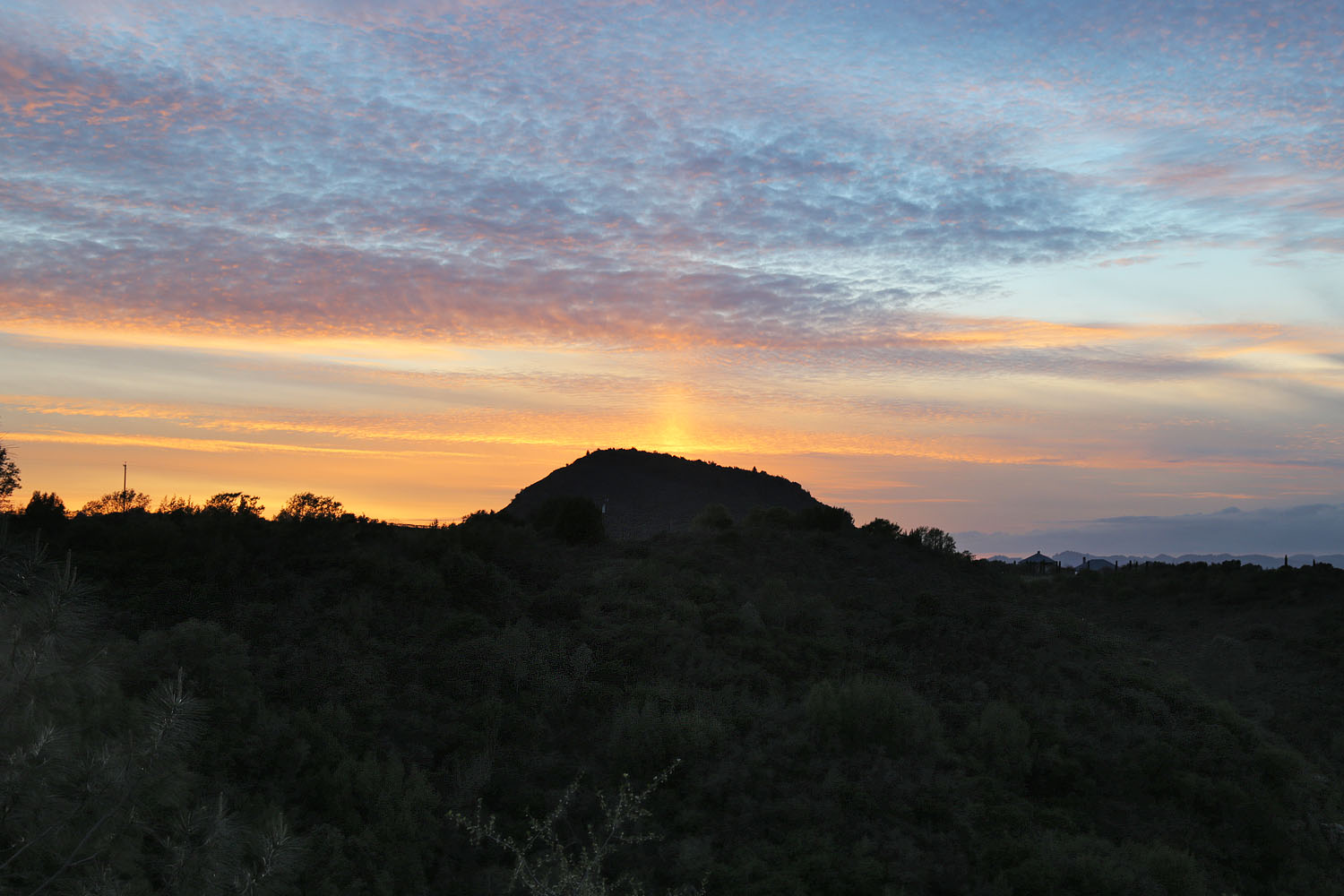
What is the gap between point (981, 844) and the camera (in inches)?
627

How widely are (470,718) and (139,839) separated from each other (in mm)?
7853

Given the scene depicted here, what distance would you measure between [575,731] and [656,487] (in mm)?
67457

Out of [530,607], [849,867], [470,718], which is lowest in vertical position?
[849,867]

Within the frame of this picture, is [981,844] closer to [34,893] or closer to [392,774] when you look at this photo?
[392,774]

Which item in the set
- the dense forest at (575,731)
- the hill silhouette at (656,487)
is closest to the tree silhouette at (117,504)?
the dense forest at (575,731)

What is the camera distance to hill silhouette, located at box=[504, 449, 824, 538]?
79.8 metres

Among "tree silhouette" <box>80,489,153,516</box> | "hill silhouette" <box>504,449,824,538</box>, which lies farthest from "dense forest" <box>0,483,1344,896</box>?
"hill silhouette" <box>504,449,824,538</box>

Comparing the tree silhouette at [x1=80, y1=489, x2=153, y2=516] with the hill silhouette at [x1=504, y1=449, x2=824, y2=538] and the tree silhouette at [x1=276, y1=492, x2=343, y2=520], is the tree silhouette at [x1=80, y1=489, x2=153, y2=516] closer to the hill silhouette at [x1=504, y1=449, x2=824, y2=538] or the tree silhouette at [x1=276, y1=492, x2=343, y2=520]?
the tree silhouette at [x1=276, y1=492, x2=343, y2=520]

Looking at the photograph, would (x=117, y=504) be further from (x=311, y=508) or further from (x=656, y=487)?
(x=656, y=487)

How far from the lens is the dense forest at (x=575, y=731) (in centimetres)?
1004

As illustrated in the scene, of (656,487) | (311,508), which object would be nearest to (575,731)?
(311,508)

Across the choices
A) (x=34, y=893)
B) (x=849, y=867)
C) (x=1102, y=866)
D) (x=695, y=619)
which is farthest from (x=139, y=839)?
(x=695, y=619)

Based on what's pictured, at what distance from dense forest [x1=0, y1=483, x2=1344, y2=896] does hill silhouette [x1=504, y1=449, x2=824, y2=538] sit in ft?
158

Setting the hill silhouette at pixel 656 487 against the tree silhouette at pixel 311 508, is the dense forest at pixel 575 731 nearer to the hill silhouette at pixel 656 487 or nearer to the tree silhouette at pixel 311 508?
the tree silhouette at pixel 311 508
